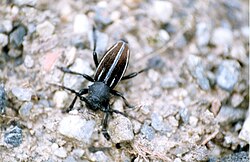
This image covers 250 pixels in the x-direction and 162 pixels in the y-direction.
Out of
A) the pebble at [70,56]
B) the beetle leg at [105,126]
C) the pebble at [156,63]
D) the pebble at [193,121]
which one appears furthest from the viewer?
the pebble at [156,63]

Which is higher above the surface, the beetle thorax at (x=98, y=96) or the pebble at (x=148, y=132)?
the beetle thorax at (x=98, y=96)

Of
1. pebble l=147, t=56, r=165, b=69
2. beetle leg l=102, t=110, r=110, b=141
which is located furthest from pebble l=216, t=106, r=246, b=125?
beetle leg l=102, t=110, r=110, b=141

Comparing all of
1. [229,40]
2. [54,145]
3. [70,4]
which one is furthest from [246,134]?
[70,4]

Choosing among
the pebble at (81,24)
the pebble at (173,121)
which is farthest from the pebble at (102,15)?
the pebble at (173,121)

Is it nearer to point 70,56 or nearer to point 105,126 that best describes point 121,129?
point 105,126

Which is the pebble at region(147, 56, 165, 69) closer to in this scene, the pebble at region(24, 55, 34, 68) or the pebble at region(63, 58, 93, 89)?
the pebble at region(63, 58, 93, 89)

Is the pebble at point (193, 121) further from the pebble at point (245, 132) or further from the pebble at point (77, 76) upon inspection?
the pebble at point (77, 76)
